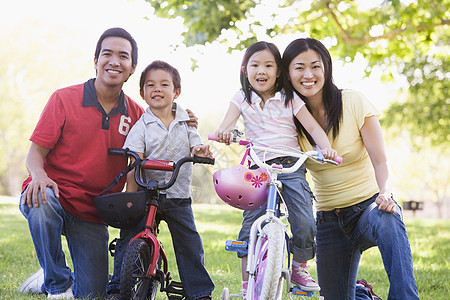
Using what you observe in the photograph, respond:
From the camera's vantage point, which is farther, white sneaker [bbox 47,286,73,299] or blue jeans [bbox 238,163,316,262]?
white sneaker [bbox 47,286,73,299]

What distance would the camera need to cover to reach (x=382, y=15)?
10820 millimetres

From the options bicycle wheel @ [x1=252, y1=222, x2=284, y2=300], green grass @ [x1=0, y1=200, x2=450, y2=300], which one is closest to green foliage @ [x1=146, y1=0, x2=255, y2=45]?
green grass @ [x1=0, y1=200, x2=450, y2=300]

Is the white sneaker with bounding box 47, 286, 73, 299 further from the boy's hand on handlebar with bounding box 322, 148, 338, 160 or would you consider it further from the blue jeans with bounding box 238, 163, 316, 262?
the boy's hand on handlebar with bounding box 322, 148, 338, 160

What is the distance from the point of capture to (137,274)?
3.61m

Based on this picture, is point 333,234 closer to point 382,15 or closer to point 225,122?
point 225,122

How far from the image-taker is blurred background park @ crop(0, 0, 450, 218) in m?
8.38

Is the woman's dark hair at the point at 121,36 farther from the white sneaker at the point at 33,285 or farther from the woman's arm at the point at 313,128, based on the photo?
the white sneaker at the point at 33,285

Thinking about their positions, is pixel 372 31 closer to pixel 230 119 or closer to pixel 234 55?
pixel 234 55

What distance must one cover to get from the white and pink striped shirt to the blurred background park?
1.75ft

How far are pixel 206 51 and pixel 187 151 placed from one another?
466 centimetres

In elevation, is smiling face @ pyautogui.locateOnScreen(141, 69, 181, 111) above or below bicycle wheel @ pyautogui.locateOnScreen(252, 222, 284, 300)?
above

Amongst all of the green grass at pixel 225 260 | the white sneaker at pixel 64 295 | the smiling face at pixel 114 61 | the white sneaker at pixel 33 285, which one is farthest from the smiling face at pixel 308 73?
the white sneaker at pixel 33 285

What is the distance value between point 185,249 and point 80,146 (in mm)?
1119

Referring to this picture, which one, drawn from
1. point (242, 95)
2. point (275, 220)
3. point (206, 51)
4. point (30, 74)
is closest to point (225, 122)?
point (242, 95)
